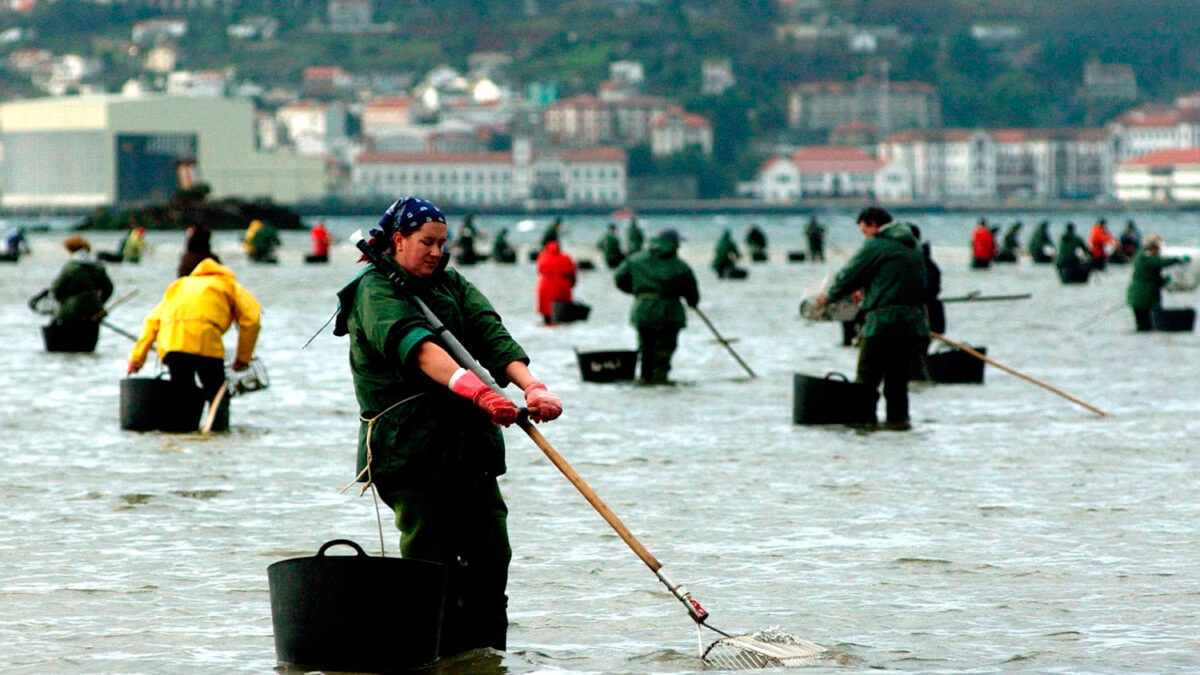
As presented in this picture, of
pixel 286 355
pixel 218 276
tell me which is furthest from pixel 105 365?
pixel 218 276

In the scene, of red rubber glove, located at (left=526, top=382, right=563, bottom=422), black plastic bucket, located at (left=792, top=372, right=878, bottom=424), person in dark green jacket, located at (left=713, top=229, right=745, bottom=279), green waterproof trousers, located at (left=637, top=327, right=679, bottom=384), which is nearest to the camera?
red rubber glove, located at (left=526, top=382, right=563, bottom=422)

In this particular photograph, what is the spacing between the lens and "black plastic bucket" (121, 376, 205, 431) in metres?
14.3

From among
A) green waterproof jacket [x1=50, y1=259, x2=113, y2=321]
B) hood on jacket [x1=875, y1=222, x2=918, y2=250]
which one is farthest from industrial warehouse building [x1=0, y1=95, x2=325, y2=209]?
hood on jacket [x1=875, y1=222, x2=918, y2=250]

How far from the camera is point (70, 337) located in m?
23.1

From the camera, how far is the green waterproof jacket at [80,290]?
21062 millimetres

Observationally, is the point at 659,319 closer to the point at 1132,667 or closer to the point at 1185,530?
the point at 1185,530

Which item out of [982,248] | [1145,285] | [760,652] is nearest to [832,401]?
[760,652]

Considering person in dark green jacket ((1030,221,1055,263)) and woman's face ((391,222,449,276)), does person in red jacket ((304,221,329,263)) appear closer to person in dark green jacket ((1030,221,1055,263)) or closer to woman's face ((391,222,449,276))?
person in dark green jacket ((1030,221,1055,263))

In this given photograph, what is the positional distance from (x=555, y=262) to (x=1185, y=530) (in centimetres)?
1824

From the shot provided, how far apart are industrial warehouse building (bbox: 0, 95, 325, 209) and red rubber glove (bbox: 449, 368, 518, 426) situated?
169408mm

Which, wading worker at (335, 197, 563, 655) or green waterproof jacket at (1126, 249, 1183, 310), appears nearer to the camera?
wading worker at (335, 197, 563, 655)

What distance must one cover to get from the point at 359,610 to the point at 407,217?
1.23 meters

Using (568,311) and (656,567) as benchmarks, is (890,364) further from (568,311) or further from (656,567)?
(568,311)

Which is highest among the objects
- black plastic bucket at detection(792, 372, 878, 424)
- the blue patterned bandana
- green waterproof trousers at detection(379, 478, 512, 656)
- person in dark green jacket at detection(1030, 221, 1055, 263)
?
the blue patterned bandana
